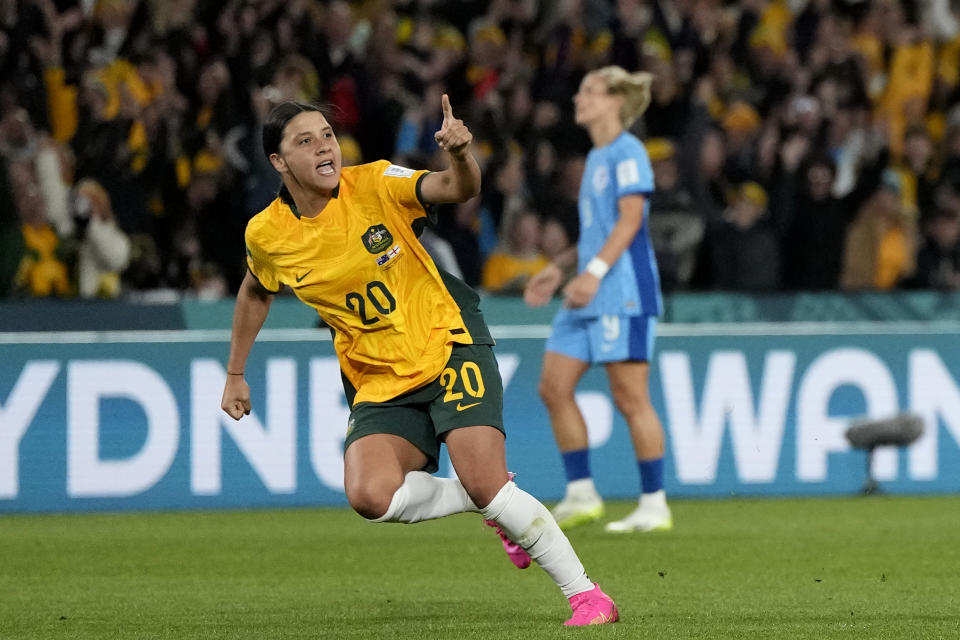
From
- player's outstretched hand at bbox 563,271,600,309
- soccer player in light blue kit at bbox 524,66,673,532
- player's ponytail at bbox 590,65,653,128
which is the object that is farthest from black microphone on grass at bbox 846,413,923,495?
player's outstretched hand at bbox 563,271,600,309

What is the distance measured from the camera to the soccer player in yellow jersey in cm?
545

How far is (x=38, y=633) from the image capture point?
5.50 m

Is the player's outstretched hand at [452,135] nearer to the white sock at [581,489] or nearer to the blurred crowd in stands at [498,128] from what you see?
the white sock at [581,489]

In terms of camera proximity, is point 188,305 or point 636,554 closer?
point 636,554

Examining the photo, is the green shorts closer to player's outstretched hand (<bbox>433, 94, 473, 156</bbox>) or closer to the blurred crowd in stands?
player's outstretched hand (<bbox>433, 94, 473, 156</bbox>)

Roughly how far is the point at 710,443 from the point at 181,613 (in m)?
5.67

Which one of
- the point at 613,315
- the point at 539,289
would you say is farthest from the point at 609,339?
the point at 539,289

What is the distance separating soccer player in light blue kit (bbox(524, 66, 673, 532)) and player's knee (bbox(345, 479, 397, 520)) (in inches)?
127

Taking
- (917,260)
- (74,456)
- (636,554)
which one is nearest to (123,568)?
(636,554)

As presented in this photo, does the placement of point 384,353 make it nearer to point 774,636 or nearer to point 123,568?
point 774,636

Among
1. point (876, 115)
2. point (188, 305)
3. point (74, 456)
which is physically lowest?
point (74, 456)

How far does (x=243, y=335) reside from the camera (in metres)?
5.99

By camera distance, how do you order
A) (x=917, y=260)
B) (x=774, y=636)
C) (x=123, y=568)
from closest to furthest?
(x=774, y=636) → (x=123, y=568) → (x=917, y=260)

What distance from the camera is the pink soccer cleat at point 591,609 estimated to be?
539 centimetres
